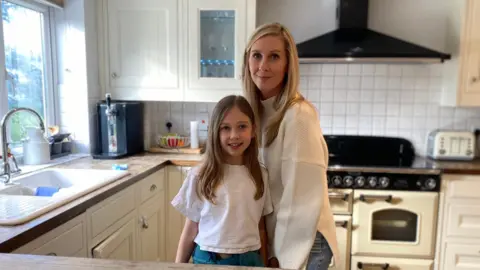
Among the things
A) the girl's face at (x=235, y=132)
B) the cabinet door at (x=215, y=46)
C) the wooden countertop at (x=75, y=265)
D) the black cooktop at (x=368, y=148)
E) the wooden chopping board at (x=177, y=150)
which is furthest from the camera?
the black cooktop at (x=368, y=148)

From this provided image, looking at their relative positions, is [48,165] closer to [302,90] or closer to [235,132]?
[235,132]

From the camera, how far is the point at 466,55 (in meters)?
2.43

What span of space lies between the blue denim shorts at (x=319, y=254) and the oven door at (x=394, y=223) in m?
1.18

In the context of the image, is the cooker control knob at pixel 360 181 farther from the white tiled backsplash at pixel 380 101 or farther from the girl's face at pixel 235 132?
the girl's face at pixel 235 132

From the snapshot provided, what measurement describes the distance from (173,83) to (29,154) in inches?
39.6

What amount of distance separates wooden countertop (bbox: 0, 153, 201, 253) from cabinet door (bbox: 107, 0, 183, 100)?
0.47 m

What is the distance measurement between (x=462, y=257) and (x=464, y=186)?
0.48m

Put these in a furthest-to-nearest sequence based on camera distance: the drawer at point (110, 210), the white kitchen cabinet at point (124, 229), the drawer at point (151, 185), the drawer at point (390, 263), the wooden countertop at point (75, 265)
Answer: the drawer at point (390, 263) → the drawer at point (151, 185) → the drawer at point (110, 210) → the white kitchen cabinet at point (124, 229) → the wooden countertop at point (75, 265)

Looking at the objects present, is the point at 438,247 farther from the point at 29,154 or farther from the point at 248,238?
the point at 29,154

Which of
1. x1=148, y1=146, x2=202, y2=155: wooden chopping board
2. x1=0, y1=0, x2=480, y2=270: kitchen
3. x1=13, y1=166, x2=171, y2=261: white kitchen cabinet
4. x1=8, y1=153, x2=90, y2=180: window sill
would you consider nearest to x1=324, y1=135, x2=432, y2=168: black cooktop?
x1=0, y1=0, x2=480, y2=270: kitchen

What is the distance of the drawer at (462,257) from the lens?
7.77 feet

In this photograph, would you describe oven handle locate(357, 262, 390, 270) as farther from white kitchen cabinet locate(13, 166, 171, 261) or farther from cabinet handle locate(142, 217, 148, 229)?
cabinet handle locate(142, 217, 148, 229)

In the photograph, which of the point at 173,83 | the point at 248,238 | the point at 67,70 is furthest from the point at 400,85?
the point at 67,70

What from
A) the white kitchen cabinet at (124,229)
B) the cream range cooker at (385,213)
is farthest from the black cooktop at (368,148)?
the white kitchen cabinet at (124,229)
